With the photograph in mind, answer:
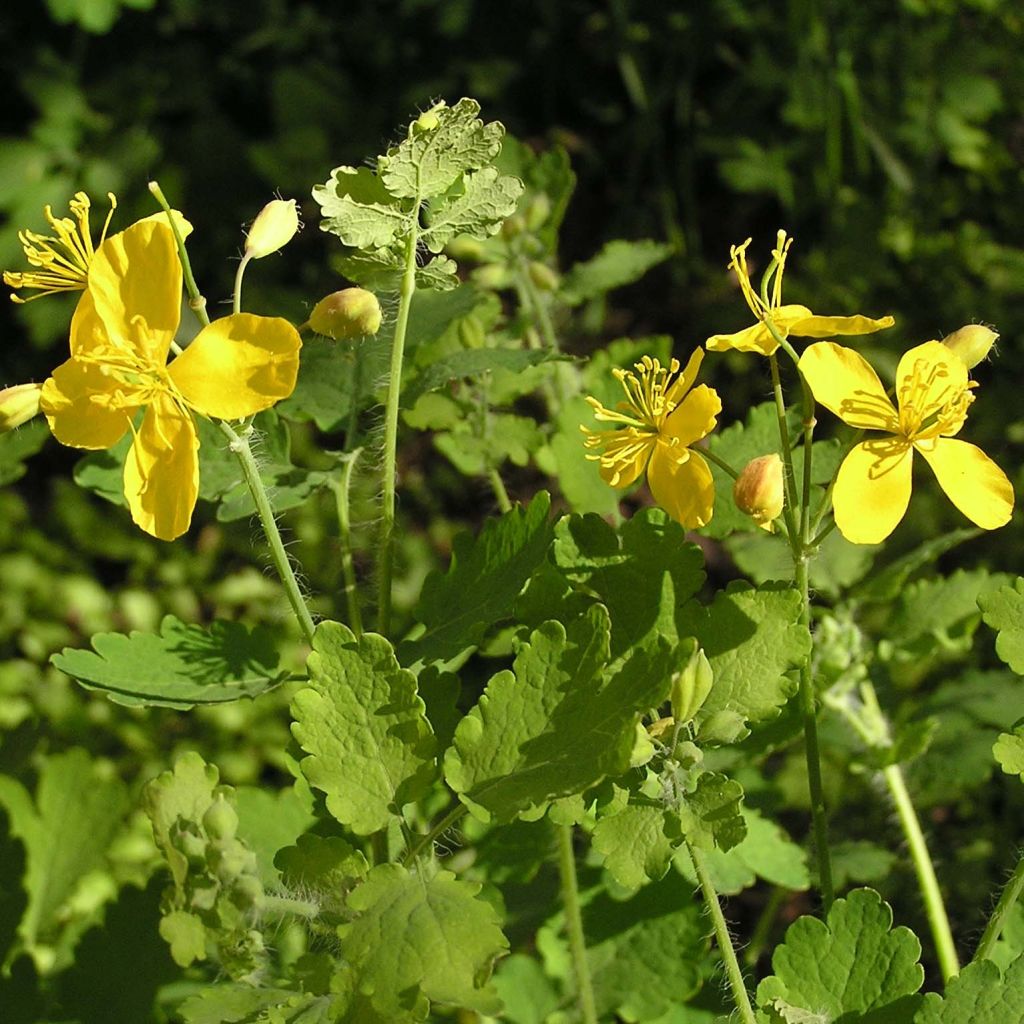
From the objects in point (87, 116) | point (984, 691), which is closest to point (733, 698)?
point (984, 691)

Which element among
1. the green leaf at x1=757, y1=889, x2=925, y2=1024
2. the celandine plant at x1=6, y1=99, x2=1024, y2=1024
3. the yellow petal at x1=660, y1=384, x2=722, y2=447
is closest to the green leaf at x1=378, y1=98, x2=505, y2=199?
the celandine plant at x1=6, y1=99, x2=1024, y2=1024

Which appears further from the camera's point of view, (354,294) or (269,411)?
(269,411)

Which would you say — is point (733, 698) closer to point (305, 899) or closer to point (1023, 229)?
point (305, 899)

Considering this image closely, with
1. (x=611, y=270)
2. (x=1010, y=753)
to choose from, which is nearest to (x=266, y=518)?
(x=1010, y=753)

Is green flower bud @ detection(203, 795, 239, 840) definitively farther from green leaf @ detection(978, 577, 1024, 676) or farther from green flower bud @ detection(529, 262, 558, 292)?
green flower bud @ detection(529, 262, 558, 292)

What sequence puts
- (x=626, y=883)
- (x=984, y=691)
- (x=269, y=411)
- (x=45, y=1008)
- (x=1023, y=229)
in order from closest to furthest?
(x=626, y=883)
(x=269, y=411)
(x=45, y=1008)
(x=984, y=691)
(x=1023, y=229)

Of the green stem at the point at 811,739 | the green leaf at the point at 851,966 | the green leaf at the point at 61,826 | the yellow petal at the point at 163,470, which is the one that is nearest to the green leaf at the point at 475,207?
the yellow petal at the point at 163,470

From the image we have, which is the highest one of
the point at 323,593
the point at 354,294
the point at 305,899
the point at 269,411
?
the point at 354,294
